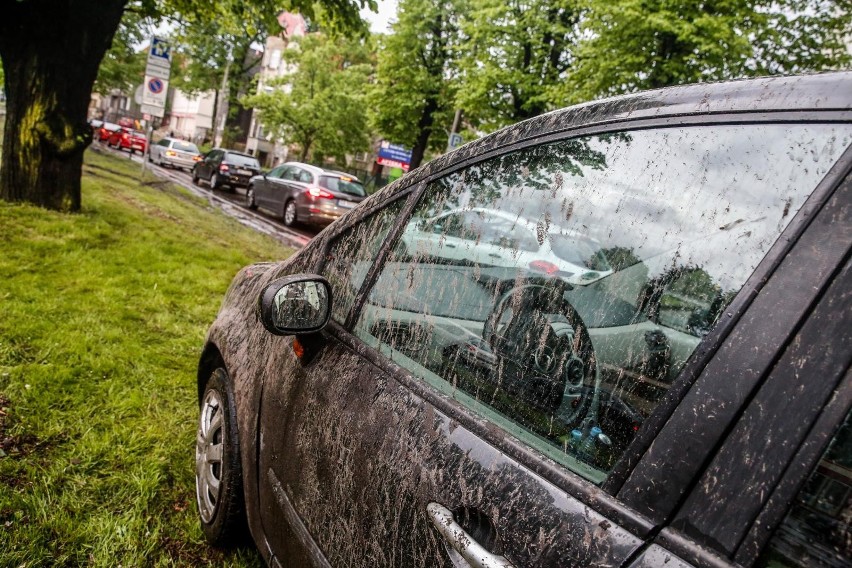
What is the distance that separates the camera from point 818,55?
13.2m

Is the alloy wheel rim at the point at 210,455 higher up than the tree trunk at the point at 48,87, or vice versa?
the tree trunk at the point at 48,87

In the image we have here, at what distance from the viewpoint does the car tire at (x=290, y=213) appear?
1366 cm

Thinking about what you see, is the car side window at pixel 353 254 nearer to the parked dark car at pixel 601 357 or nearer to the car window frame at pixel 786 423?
the parked dark car at pixel 601 357

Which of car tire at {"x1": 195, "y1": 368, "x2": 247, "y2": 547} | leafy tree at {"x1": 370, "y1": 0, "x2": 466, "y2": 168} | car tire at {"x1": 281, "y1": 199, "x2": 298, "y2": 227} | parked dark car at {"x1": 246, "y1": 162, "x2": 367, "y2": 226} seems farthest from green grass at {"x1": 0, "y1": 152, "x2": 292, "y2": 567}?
leafy tree at {"x1": 370, "y1": 0, "x2": 466, "y2": 168}

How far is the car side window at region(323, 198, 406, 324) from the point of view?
1.63 metres

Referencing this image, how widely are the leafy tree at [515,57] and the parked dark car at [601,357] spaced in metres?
17.6

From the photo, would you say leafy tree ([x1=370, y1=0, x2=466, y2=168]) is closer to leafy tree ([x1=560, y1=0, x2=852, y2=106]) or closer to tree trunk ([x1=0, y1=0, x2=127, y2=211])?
leafy tree ([x1=560, y1=0, x2=852, y2=106])

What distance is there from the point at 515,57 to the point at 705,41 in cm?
798

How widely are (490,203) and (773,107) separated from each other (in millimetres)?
622

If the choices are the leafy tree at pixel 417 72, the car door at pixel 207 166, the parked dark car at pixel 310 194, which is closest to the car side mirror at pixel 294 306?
the parked dark car at pixel 310 194

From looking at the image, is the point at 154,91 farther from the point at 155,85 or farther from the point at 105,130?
the point at 105,130

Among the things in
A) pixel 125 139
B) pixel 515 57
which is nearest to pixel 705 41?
pixel 515 57

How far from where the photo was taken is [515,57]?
19094 millimetres

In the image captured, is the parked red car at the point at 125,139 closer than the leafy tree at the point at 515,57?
No
